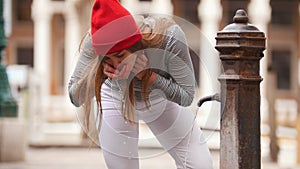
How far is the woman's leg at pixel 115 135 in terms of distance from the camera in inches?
163

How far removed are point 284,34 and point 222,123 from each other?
3997 cm

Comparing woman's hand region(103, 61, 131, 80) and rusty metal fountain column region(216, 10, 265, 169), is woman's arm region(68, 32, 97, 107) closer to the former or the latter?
woman's hand region(103, 61, 131, 80)

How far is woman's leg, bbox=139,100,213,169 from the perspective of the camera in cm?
415

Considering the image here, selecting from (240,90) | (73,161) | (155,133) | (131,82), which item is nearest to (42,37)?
(73,161)

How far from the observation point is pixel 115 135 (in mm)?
4148

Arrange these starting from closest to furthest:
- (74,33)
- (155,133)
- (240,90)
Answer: (155,133) → (240,90) → (74,33)

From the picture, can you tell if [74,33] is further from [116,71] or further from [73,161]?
[116,71]

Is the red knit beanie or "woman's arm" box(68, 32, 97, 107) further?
"woman's arm" box(68, 32, 97, 107)

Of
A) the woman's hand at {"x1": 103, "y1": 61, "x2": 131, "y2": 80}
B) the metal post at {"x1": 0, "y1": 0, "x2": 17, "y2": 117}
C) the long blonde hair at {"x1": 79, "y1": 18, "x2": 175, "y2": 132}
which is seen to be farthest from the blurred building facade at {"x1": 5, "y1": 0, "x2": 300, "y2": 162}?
the woman's hand at {"x1": 103, "y1": 61, "x2": 131, "y2": 80}

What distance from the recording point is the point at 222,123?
15.0 feet

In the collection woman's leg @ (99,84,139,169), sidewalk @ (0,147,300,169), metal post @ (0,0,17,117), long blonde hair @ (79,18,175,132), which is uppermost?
long blonde hair @ (79,18,175,132)

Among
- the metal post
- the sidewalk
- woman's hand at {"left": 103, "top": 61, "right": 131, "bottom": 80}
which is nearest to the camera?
woman's hand at {"left": 103, "top": 61, "right": 131, "bottom": 80}

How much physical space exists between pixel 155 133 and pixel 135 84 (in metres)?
0.27

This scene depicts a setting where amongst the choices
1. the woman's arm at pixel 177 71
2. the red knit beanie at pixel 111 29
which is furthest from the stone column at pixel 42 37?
the red knit beanie at pixel 111 29
